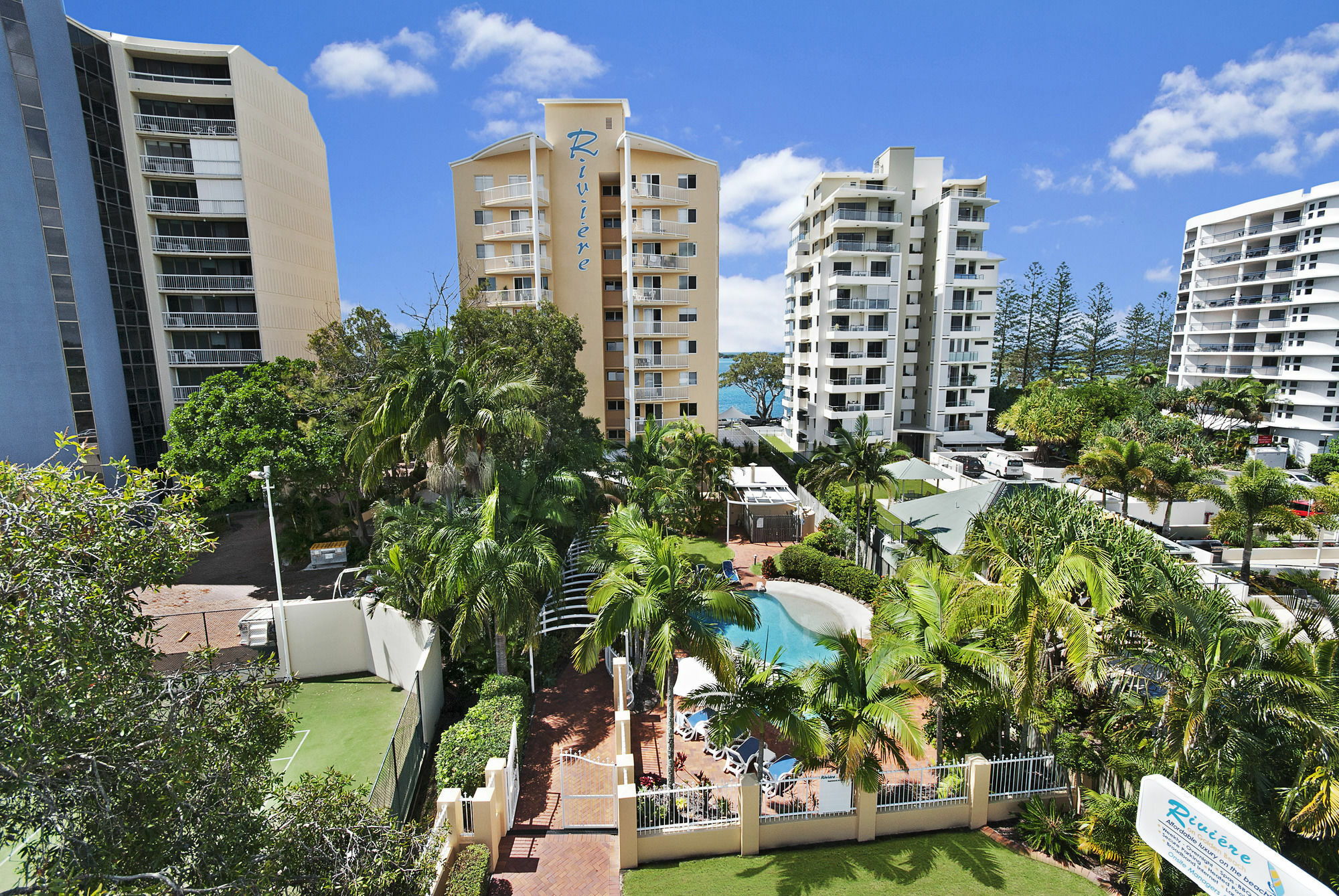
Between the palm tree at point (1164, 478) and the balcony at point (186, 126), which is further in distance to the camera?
the balcony at point (186, 126)

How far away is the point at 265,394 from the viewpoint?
69.2 ft

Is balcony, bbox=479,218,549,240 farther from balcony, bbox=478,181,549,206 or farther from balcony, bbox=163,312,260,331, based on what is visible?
balcony, bbox=163,312,260,331

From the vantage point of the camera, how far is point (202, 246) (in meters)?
30.7

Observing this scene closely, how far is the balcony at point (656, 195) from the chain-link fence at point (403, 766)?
29779 millimetres

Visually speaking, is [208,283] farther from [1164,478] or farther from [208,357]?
[1164,478]

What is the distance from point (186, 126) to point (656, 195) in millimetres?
23427

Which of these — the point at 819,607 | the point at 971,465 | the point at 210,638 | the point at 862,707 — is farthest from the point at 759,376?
the point at 862,707

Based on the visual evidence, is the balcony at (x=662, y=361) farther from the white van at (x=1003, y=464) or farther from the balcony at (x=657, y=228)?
the white van at (x=1003, y=464)

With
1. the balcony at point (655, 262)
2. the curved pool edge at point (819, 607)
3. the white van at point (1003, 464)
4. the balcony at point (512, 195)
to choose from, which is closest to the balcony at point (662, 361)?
the balcony at point (655, 262)

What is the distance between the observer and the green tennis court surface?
13.5m

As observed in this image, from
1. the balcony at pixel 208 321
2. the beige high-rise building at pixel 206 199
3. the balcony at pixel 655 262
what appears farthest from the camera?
the balcony at pixel 655 262

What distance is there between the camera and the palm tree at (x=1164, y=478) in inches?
973

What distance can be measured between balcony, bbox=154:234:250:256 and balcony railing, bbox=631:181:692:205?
799 inches

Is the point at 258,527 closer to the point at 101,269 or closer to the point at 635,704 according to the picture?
the point at 101,269
